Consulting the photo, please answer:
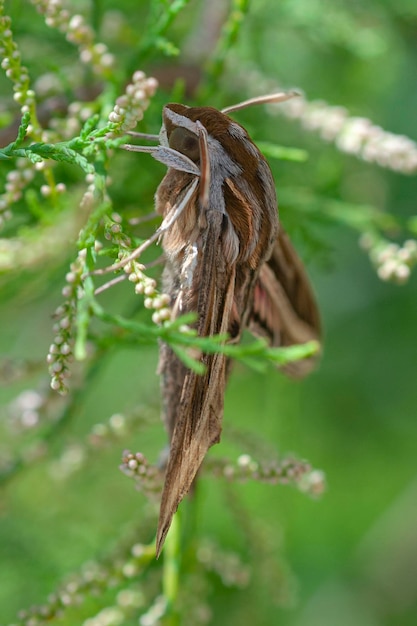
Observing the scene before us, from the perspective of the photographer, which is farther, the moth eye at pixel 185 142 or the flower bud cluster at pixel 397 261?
the flower bud cluster at pixel 397 261

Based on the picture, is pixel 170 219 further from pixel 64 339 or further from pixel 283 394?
pixel 283 394

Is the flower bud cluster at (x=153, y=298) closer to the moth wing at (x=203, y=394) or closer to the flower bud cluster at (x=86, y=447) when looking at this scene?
the moth wing at (x=203, y=394)

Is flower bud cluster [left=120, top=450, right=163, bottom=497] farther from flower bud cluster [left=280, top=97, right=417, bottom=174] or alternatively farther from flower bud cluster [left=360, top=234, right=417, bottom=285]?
flower bud cluster [left=280, top=97, right=417, bottom=174]

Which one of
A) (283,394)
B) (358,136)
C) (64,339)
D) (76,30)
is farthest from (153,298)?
(283,394)

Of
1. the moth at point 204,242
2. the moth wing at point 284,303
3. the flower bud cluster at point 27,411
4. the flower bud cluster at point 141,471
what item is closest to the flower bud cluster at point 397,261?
the moth wing at point 284,303

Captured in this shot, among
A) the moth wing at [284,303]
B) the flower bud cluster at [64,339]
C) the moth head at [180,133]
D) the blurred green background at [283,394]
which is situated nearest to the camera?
the flower bud cluster at [64,339]

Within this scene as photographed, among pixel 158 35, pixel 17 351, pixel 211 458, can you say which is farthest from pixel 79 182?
pixel 17 351
